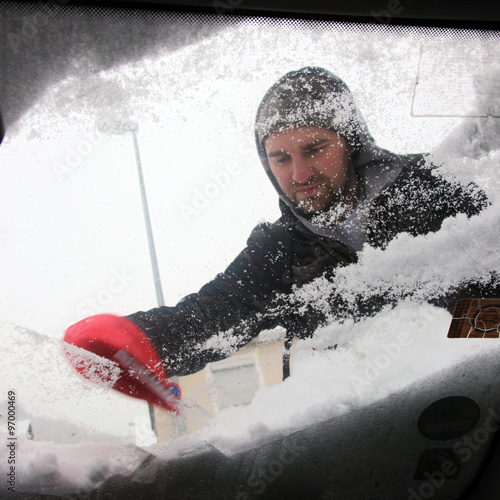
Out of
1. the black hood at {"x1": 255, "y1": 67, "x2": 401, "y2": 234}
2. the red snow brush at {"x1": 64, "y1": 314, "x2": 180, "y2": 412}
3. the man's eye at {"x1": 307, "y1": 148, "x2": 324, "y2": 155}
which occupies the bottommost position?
the red snow brush at {"x1": 64, "y1": 314, "x2": 180, "y2": 412}

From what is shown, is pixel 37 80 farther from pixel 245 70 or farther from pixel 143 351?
pixel 143 351

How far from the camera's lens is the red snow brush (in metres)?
1.29

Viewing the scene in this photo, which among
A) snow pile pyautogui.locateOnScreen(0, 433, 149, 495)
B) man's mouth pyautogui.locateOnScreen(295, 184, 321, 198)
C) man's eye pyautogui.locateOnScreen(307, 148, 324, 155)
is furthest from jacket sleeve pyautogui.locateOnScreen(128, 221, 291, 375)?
snow pile pyautogui.locateOnScreen(0, 433, 149, 495)

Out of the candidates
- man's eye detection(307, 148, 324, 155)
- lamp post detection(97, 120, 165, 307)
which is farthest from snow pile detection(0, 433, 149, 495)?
man's eye detection(307, 148, 324, 155)

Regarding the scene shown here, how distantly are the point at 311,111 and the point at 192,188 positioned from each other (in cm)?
39

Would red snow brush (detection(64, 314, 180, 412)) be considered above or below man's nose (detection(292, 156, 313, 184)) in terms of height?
below

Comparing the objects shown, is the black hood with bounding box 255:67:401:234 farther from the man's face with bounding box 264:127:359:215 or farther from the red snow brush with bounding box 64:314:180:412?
the red snow brush with bounding box 64:314:180:412

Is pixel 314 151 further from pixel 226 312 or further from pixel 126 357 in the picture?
pixel 126 357

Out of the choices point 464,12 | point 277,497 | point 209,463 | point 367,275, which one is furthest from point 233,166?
point 277,497

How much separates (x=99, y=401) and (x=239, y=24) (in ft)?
3.74

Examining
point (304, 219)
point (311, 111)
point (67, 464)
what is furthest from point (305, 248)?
point (67, 464)

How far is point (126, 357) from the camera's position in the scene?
4.35 feet

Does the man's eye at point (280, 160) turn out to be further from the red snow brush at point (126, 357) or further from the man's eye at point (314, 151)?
the red snow brush at point (126, 357)

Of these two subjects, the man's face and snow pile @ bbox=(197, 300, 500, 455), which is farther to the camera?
snow pile @ bbox=(197, 300, 500, 455)
